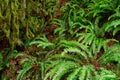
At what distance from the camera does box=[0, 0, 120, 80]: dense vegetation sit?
6.58 m

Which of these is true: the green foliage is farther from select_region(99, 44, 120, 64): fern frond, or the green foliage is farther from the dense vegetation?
select_region(99, 44, 120, 64): fern frond

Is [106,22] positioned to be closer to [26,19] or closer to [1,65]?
[26,19]

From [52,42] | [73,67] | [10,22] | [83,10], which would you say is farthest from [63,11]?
[73,67]

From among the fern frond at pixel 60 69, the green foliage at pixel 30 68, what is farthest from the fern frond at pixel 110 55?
the green foliage at pixel 30 68

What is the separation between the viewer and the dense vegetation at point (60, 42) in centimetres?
658

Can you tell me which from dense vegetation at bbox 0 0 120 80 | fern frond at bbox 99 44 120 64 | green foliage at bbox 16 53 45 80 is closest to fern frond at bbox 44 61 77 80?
dense vegetation at bbox 0 0 120 80

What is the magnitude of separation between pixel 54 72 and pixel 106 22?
2.80 metres

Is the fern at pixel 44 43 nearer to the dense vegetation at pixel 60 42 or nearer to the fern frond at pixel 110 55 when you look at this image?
the dense vegetation at pixel 60 42

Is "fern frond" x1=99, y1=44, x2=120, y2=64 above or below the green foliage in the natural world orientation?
above

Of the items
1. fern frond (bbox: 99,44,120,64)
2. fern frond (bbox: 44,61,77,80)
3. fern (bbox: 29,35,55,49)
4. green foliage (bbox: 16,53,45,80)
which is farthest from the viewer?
fern (bbox: 29,35,55,49)

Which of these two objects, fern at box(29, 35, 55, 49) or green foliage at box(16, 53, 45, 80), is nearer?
green foliage at box(16, 53, 45, 80)

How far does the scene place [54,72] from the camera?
21.4 feet

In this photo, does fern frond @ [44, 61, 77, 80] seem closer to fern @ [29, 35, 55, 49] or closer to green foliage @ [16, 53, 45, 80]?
green foliage @ [16, 53, 45, 80]

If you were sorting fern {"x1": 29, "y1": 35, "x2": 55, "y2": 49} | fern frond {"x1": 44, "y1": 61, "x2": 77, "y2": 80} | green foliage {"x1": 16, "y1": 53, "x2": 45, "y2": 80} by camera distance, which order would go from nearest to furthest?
fern frond {"x1": 44, "y1": 61, "x2": 77, "y2": 80} < green foliage {"x1": 16, "y1": 53, "x2": 45, "y2": 80} < fern {"x1": 29, "y1": 35, "x2": 55, "y2": 49}
